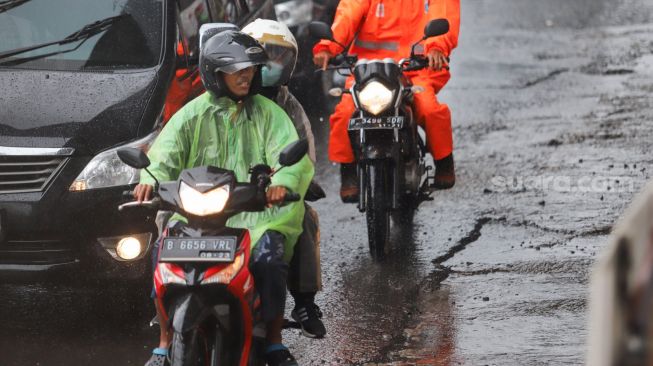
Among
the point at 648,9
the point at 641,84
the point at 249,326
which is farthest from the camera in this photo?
the point at 648,9

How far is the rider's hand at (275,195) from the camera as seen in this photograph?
513 centimetres

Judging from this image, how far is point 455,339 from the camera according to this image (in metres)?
6.72

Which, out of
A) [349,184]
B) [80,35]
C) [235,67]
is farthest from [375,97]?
[235,67]

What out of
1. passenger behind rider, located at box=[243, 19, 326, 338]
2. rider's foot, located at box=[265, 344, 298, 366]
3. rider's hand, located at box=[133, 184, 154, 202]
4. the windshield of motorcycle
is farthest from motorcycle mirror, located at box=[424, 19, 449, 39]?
rider's hand, located at box=[133, 184, 154, 202]

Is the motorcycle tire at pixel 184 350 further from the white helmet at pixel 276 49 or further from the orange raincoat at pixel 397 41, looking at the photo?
the orange raincoat at pixel 397 41

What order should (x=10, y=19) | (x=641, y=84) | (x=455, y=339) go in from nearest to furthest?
(x=455, y=339), (x=10, y=19), (x=641, y=84)

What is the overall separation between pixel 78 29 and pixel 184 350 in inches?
136

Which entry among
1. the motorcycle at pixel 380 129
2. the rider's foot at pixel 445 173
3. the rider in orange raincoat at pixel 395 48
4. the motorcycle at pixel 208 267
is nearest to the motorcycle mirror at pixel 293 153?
the motorcycle at pixel 208 267

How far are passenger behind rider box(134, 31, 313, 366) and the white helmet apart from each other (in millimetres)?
942

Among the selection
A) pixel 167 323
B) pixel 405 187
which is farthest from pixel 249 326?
pixel 405 187

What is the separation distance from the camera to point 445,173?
8.76 m

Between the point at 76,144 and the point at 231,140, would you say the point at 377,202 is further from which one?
the point at 231,140

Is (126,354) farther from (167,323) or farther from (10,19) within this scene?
(10,19)

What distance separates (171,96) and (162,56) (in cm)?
34
